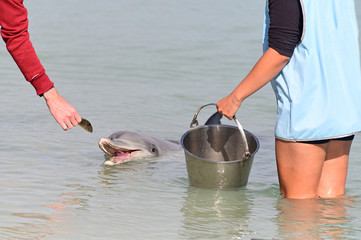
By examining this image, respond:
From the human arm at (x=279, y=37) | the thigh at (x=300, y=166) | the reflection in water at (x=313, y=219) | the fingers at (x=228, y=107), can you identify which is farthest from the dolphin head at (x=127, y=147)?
the human arm at (x=279, y=37)

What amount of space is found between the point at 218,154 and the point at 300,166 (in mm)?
1125

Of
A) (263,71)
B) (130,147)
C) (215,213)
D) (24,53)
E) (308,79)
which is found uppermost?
(24,53)

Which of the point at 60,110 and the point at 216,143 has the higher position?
the point at 60,110

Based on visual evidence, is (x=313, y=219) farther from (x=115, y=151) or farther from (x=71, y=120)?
(x=115, y=151)

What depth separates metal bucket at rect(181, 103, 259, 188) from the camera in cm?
535

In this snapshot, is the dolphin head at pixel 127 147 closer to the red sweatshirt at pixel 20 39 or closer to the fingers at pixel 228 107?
the red sweatshirt at pixel 20 39

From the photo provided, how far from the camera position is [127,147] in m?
6.88

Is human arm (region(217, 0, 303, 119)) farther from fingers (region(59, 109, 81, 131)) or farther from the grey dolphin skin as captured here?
the grey dolphin skin

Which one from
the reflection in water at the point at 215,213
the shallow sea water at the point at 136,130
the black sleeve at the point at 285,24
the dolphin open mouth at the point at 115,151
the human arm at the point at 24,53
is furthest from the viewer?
the dolphin open mouth at the point at 115,151

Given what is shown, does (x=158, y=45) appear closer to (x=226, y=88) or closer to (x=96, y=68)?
(x=96, y=68)

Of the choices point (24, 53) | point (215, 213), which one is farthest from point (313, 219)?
point (24, 53)

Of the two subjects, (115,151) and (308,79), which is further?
(115,151)

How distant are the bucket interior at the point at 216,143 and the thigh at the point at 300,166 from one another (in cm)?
67

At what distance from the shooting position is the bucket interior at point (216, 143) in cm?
564
